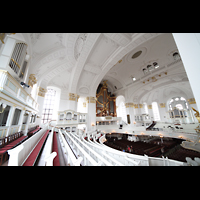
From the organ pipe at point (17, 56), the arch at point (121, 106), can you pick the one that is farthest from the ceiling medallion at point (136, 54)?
the organ pipe at point (17, 56)

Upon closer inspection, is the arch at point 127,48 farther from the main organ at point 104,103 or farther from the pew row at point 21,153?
the pew row at point 21,153

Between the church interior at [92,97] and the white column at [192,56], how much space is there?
0.01m

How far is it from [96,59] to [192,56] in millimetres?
10159

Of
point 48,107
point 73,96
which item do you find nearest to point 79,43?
point 73,96

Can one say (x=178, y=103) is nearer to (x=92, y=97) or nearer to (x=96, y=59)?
(x=92, y=97)

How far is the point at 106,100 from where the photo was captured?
Result: 18.3 metres

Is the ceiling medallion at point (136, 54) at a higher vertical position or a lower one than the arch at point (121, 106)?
higher

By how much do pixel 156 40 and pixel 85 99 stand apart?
1191cm

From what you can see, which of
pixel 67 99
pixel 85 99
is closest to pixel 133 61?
pixel 85 99

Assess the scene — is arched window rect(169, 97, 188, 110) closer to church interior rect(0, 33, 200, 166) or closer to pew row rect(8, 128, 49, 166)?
church interior rect(0, 33, 200, 166)

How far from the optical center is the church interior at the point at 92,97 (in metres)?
2.31

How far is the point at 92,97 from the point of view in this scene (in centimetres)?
1359

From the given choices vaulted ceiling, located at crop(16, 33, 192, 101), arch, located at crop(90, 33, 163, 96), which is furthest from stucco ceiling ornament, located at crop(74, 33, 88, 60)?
arch, located at crop(90, 33, 163, 96)
